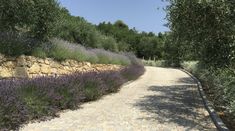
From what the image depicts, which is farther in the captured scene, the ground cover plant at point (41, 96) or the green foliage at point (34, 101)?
the green foliage at point (34, 101)

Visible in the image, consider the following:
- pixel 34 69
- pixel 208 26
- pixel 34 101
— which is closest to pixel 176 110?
pixel 208 26

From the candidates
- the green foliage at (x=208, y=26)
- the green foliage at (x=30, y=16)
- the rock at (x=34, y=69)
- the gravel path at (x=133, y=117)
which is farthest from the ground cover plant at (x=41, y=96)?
the green foliage at (x=208, y=26)

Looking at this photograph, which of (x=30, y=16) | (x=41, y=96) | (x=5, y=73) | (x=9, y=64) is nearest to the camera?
(x=41, y=96)

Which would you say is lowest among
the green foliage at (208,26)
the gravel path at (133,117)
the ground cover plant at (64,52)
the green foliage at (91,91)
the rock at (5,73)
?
the gravel path at (133,117)

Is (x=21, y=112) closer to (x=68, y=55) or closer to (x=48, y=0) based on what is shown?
(x=48, y=0)

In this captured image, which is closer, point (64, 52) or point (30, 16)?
point (30, 16)

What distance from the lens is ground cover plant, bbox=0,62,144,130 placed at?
27.4ft

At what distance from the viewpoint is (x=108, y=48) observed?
29625 millimetres

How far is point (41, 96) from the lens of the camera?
994 centimetres

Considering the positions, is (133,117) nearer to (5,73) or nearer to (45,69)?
(5,73)

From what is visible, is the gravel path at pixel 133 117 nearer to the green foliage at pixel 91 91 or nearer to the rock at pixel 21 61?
the green foliage at pixel 91 91

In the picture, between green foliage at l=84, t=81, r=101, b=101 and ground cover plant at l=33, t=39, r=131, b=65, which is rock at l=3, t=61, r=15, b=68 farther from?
green foliage at l=84, t=81, r=101, b=101

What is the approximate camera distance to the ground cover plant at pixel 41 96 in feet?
27.4

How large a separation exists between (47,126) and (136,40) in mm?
65543
